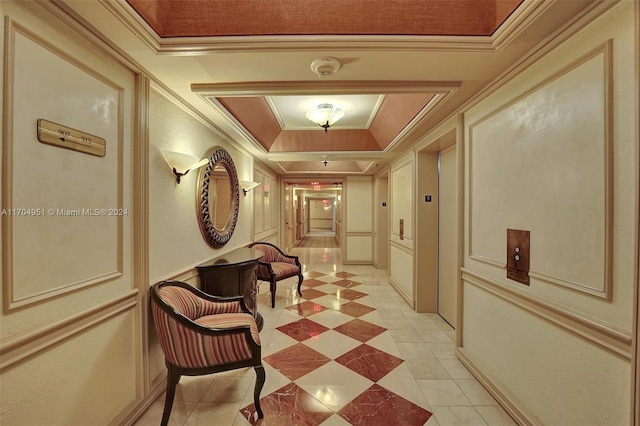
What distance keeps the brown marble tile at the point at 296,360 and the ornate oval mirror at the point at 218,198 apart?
4.86 ft

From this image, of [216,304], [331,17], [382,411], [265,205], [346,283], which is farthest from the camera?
[265,205]

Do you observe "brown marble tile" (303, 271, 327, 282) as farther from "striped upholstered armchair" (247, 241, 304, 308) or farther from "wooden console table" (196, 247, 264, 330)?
"wooden console table" (196, 247, 264, 330)

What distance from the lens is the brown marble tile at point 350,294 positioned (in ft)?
14.3

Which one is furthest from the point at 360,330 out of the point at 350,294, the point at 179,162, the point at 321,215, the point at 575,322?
the point at 321,215

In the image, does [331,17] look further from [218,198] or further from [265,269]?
[265,269]

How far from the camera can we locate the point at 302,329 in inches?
124

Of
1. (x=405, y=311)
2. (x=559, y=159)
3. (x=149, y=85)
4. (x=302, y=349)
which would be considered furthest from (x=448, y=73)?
(x=405, y=311)

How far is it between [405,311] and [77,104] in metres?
4.14

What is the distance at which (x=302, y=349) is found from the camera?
2697 millimetres

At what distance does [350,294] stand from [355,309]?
70 cm

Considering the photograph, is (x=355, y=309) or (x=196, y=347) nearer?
(x=196, y=347)

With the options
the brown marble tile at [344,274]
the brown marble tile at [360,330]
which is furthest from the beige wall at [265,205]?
the brown marble tile at [360,330]

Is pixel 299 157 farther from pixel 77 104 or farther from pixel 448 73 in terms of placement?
pixel 77 104

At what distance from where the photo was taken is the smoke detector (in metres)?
1.70
